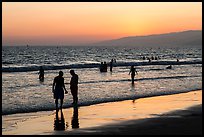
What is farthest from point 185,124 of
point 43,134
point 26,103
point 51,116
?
point 26,103

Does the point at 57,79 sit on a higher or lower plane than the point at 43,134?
higher

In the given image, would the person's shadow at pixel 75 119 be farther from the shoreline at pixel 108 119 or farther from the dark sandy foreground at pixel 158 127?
the dark sandy foreground at pixel 158 127

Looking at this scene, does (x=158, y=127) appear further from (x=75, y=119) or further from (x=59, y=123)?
(x=75, y=119)

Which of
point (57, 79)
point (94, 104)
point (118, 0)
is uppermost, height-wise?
point (118, 0)

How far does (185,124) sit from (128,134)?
2399 millimetres

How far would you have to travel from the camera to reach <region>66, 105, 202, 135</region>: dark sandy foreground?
11734 mm

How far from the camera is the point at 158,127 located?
1262 centimetres

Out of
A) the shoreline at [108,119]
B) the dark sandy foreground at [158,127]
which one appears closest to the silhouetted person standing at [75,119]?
the shoreline at [108,119]

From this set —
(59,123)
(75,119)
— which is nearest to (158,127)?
(59,123)

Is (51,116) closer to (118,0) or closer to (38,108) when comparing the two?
(38,108)

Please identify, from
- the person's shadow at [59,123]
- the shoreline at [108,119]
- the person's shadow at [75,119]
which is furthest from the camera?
the person's shadow at [75,119]

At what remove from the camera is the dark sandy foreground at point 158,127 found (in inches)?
462

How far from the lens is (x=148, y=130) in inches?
479

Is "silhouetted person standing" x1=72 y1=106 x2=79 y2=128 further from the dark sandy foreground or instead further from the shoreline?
the dark sandy foreground
